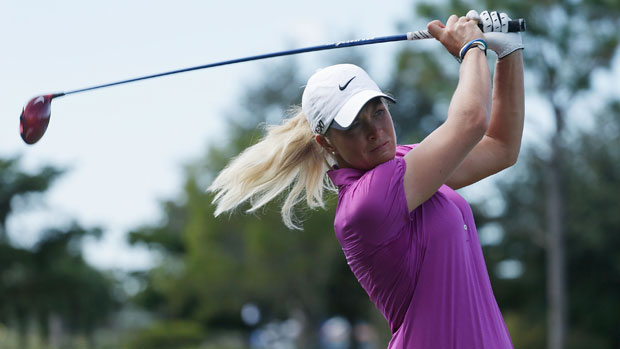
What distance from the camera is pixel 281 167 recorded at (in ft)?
10.4

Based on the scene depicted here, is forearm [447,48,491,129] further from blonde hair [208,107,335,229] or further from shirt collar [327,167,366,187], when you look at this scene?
blonde hair [208,107,335,229]

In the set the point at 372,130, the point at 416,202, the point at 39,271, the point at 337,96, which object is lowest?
the point at 416,202

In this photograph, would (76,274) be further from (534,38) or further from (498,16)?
(498,16)

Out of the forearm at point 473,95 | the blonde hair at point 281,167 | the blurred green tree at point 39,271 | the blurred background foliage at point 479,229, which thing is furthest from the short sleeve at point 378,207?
the blurred green tree at point 39,271

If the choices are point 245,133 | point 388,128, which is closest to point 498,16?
point 388,128

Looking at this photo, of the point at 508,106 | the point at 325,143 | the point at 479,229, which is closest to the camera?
the point at 325,143

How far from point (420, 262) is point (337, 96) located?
1.92 ft

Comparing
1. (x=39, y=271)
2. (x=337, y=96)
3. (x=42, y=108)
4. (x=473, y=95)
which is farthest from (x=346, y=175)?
(x=39, y=271)

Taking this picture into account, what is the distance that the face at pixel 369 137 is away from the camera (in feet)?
9.02

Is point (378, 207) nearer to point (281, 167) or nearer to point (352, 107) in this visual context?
point (352, 107)

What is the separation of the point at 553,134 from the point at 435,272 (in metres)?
22.5

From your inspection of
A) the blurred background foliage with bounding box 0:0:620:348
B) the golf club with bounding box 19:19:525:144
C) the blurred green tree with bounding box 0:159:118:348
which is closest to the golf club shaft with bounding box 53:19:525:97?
the golf club with bounding box 19:19:525:144

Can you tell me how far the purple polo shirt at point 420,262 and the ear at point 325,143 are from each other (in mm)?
235

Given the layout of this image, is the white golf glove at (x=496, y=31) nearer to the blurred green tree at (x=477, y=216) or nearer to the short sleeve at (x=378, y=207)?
the short sleeve at (x=378, y=207)
